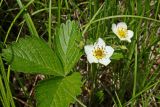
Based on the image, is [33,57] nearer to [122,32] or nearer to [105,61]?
[105,61]

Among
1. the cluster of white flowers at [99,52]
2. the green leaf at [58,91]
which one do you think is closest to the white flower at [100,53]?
the cluster of white flowers at [99,52]

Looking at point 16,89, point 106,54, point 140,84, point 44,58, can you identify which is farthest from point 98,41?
point 16,89

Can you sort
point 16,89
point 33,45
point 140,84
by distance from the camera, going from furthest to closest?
point 16,89 < point 140,84 < point 33,45

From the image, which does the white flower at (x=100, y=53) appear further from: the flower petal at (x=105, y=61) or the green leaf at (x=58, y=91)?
the green leaf at (x=58, y=91)

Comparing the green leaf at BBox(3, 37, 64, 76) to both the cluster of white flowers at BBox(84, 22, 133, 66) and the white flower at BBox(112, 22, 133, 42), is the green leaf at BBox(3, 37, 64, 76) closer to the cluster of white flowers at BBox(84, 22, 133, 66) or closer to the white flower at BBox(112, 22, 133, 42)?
the cluster of white flowers at BBox(84, 22, 133, 66)

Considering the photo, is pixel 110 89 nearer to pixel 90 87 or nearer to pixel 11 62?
pixel 90 87

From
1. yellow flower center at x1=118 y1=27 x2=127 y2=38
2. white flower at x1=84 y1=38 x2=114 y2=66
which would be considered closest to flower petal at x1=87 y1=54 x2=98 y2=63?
white flower at x1=84 y1=38 x2=114 y2=66
